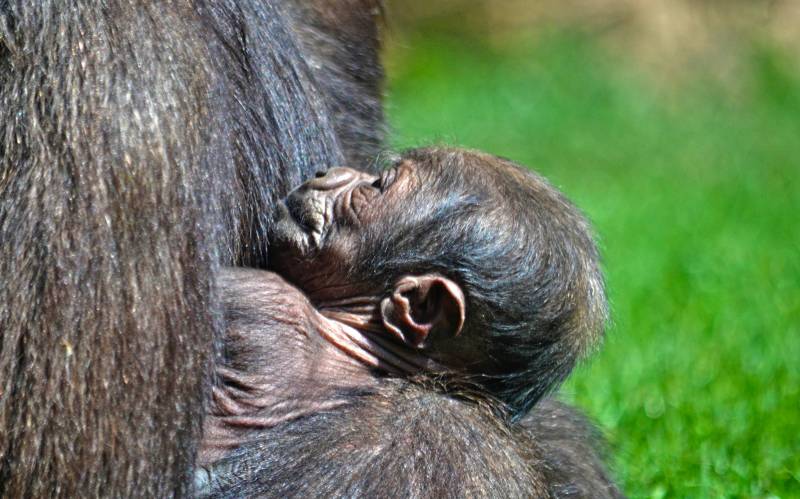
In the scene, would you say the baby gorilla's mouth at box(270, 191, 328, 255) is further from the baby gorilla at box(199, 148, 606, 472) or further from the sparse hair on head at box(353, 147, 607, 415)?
the sparse hair on head at box(353, 147, 607, 415)

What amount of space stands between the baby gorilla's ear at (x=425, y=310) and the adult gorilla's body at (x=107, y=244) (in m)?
0.55

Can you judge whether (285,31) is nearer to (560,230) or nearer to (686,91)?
(560,230)

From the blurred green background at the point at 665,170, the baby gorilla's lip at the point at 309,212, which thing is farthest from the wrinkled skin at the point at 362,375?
the blurred green background at the point at 665,170

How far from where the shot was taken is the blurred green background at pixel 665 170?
487 centimetres

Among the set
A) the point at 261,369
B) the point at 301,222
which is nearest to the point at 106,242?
the point at 261,369

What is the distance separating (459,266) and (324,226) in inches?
16.4

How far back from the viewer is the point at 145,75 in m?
2.83

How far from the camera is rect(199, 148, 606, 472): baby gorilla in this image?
3355 millimetres

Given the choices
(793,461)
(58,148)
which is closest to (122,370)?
(58,148)

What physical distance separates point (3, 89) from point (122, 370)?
666 mm

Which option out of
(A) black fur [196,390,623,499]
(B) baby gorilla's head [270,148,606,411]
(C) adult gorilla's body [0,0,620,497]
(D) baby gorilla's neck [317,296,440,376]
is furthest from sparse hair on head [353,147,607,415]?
(C) adult gorilla's body [0,0,620,497]

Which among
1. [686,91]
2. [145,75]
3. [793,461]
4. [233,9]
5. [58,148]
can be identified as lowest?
[793,461]

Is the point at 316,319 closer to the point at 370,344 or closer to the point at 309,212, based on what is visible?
the point at 370,344

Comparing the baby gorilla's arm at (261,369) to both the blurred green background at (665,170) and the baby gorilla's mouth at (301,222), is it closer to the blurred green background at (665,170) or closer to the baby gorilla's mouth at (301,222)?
the baby gorilla's mouth at (301,222)
